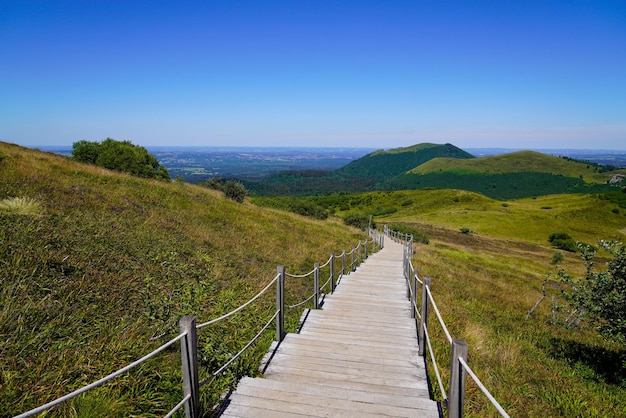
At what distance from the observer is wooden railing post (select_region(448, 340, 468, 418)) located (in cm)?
313

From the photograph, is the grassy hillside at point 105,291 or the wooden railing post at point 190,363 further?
the grassy hillside at point 105,291

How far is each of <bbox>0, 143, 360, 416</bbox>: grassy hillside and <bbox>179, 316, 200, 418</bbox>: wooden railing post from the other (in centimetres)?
40

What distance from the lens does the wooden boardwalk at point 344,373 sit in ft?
13.0

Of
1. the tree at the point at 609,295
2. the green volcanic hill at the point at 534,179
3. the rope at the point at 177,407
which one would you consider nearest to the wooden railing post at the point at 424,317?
the rope at the point at 177,407

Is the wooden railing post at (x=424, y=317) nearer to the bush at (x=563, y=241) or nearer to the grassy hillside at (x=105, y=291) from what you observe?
the grassy hillside at (x=105, y=291)

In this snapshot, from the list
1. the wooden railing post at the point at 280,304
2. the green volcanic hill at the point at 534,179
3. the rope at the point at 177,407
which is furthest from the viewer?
the green volcanic hill at the point at 534,179

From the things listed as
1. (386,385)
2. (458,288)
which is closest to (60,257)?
(386,385)

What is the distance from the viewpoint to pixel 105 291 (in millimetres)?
5750

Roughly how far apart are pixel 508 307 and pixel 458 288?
209cm

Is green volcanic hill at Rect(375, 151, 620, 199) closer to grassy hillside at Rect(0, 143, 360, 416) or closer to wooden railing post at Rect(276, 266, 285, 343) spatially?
grassy hillside at Rect(0, 143, 360, 416)

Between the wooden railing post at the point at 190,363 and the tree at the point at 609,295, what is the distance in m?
9.21

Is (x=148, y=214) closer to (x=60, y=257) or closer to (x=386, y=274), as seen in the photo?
(x=60, y=257)

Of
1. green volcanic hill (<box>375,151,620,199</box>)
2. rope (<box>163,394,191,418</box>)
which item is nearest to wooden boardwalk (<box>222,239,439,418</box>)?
rope (<box>163,394,191,418</box>)

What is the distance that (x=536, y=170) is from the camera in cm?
18738
